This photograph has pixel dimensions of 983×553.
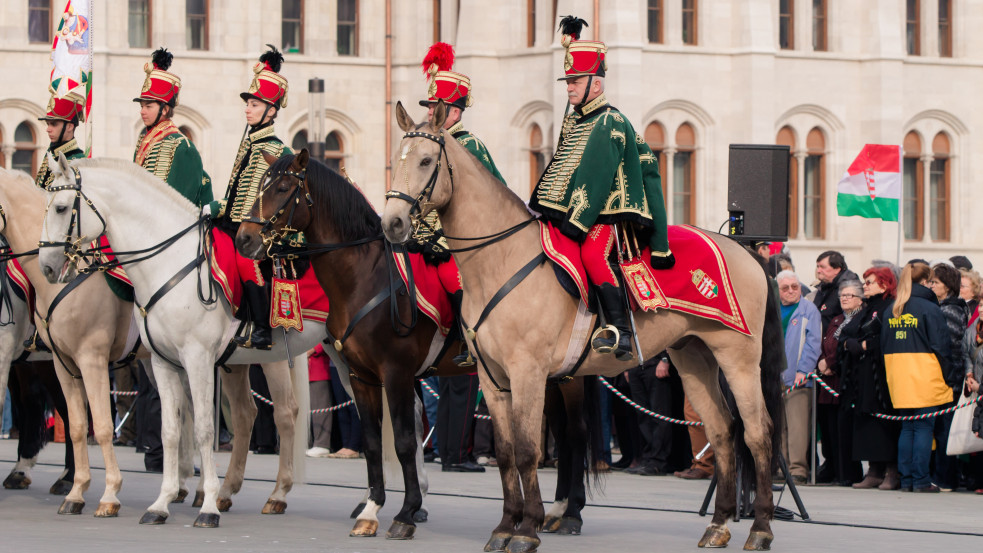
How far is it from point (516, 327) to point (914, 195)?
106ft

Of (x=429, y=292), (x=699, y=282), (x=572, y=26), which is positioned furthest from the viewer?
(x=429, y=292)

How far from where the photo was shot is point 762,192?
14.5 metres

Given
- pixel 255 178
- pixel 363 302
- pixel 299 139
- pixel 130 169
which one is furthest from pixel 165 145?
pixel 299 139

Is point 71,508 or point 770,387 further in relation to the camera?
point 71,508

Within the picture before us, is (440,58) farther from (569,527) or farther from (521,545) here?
(521,545)

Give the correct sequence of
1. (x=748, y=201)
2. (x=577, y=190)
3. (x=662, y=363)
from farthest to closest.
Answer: (x=662, y=363) → (x=748, y=201) → (x=577, y=190)

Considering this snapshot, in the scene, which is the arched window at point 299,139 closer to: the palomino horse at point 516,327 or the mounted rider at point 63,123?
the mounted rider at point 63,123

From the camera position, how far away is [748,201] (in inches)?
572

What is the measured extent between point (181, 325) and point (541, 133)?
27361 millimetres

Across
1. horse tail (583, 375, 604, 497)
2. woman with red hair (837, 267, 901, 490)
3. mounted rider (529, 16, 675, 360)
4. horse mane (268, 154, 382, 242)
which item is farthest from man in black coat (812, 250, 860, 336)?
horse mane (268, 154, 382, 242)

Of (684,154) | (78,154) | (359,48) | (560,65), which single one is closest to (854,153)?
(684,154)

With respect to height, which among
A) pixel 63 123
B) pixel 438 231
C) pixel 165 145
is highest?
pixel 63 123

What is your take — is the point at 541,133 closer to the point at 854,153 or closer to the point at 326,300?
the point at 854,153

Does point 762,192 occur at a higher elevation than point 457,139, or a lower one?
lower
